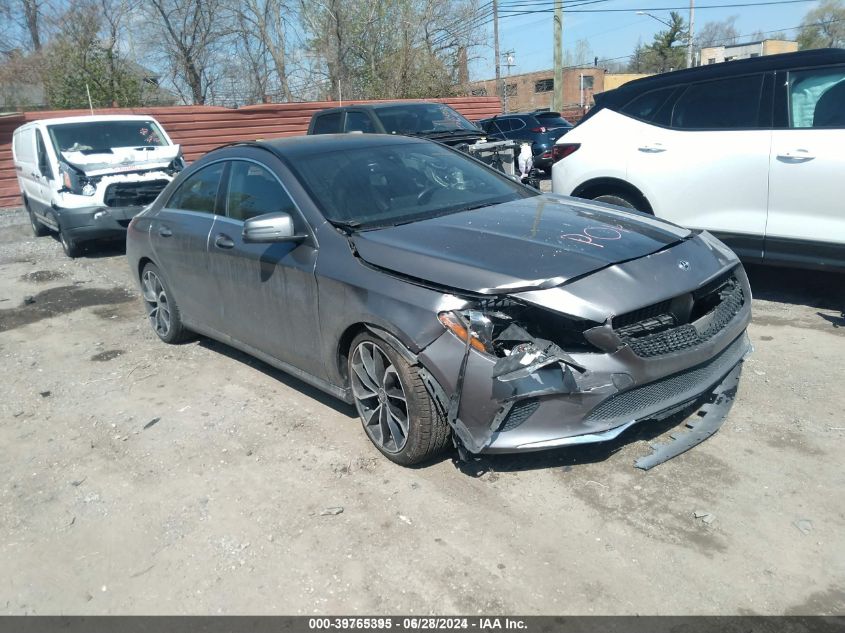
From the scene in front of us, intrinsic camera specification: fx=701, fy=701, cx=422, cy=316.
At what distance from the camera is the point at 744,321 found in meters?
3.84

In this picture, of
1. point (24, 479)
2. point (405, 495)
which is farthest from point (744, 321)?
point (24, 479)

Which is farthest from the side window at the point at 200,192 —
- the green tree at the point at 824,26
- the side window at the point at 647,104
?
the green tree at the point at 824,26

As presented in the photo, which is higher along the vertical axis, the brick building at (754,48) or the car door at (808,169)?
the brick building at (754,48)

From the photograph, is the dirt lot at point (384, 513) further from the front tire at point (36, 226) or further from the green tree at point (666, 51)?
the green tree at point (666, 51)

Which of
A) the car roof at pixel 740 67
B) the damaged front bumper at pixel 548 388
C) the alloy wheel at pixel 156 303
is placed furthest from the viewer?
the alloy wheel at pixel 156 303

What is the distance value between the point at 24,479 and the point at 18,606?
1196 mm

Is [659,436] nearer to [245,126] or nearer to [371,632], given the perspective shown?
[371,632]

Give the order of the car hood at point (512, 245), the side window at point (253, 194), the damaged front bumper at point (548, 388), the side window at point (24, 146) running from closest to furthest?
the damaged front bumper at point (548, 388), the car hood at point (512, 245), the side window at point (253, 194), the side window at point (24, 146)

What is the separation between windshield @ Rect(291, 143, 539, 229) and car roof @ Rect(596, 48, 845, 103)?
7.68 feet

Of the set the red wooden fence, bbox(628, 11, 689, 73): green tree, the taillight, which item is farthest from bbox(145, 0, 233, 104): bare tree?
bbox(628, 11, 689, 73): green tree

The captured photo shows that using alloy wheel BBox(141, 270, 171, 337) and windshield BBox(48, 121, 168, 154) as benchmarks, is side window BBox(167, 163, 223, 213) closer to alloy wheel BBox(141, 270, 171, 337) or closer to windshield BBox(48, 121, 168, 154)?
alloy wheel BBox(141, 270, 171, 337)

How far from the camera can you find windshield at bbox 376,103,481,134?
10914mm

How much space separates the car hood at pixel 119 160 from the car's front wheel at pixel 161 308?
489 cm

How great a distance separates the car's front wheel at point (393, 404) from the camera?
3416 millimetres
